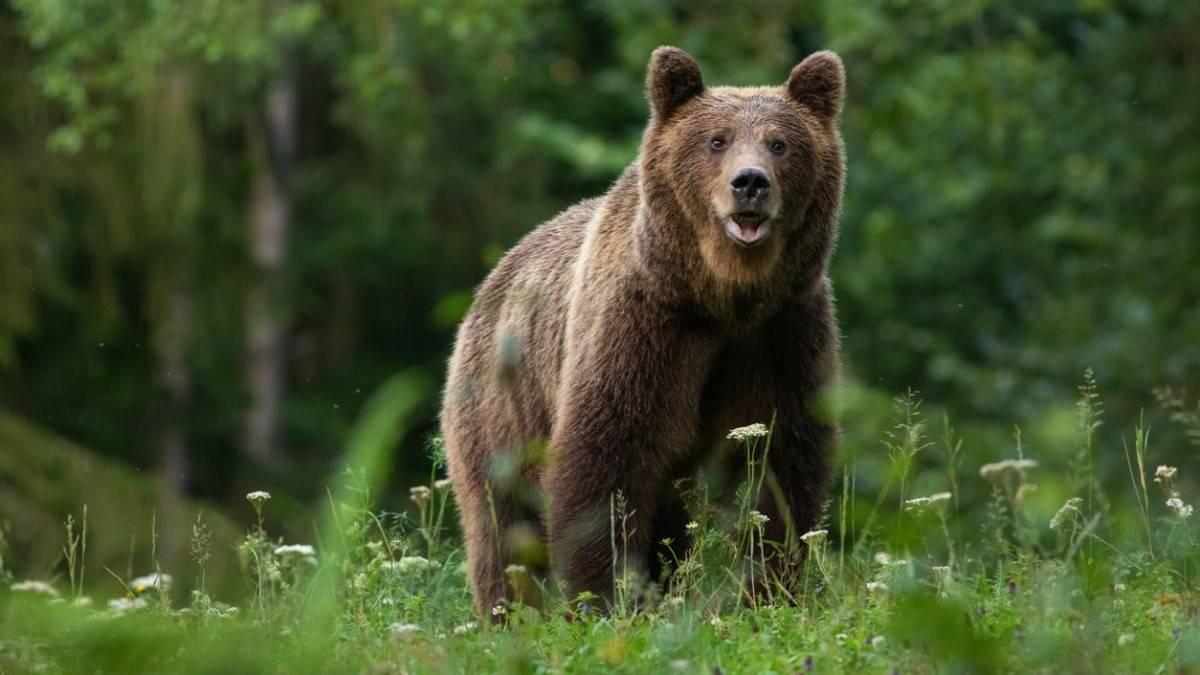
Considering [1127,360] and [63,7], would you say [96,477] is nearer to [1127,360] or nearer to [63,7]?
[63,7]

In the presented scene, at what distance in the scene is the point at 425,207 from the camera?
2061 cm

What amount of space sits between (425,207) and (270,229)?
1637 mm

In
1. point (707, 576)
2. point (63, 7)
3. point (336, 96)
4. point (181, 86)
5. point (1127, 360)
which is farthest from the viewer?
point (336, 96)

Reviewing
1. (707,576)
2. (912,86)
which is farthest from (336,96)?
(707,576)

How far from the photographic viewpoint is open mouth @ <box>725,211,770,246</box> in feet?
19.8

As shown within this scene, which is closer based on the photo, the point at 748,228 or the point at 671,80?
the point at 748,228

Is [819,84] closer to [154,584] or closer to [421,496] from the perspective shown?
[421,496]

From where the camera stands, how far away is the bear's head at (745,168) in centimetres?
610

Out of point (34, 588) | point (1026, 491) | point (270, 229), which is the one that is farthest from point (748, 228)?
point (270, 229)

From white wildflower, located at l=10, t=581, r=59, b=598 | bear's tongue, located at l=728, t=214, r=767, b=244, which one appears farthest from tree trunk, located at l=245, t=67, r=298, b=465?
white wildflower, located at l=10, t=581, r=59, b=598

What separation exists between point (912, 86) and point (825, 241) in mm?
9635

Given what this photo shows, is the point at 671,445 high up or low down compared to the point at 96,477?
up

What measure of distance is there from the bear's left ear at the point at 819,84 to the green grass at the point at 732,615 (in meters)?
1.21

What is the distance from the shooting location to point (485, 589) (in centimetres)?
689
